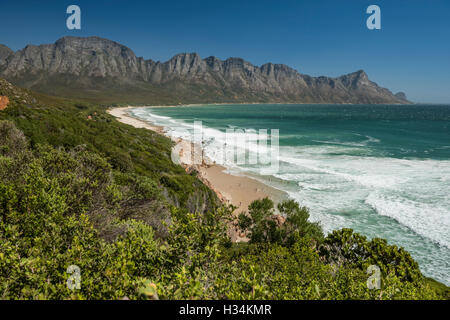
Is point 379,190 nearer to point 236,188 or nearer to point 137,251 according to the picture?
point 236,188

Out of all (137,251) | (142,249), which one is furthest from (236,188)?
(137,251)

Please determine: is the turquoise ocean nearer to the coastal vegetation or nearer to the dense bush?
the coastal vegetation

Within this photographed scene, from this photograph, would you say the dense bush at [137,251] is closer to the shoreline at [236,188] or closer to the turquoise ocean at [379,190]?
the turquoise ocean at [379,190]

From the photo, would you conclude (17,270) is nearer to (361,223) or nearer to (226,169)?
(361,223)

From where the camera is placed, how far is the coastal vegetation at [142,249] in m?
5.72

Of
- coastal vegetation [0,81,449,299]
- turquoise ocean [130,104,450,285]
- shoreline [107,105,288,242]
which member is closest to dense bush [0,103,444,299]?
coastal vegetation [0,81,449,299]

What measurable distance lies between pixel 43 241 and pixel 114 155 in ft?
60.5

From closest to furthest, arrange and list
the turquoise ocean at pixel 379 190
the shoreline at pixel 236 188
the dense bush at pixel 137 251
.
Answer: the dense bush at pixel 137 251, the turquoise ocean at pixel 379 190, the shoreline at pixel 236 188

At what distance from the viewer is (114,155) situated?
80.4 ft

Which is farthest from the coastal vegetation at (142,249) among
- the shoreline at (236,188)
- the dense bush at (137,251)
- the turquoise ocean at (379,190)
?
the turquoise ocean at (379,190)

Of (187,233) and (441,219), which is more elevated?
(187,233)

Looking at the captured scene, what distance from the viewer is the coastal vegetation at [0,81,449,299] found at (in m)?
5.72

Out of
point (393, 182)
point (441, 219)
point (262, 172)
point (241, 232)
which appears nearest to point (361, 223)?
point (441, 219)

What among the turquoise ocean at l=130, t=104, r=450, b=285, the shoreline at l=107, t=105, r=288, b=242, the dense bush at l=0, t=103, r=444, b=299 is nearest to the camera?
the dense bush at l=0, t=103, r=444, b=299
